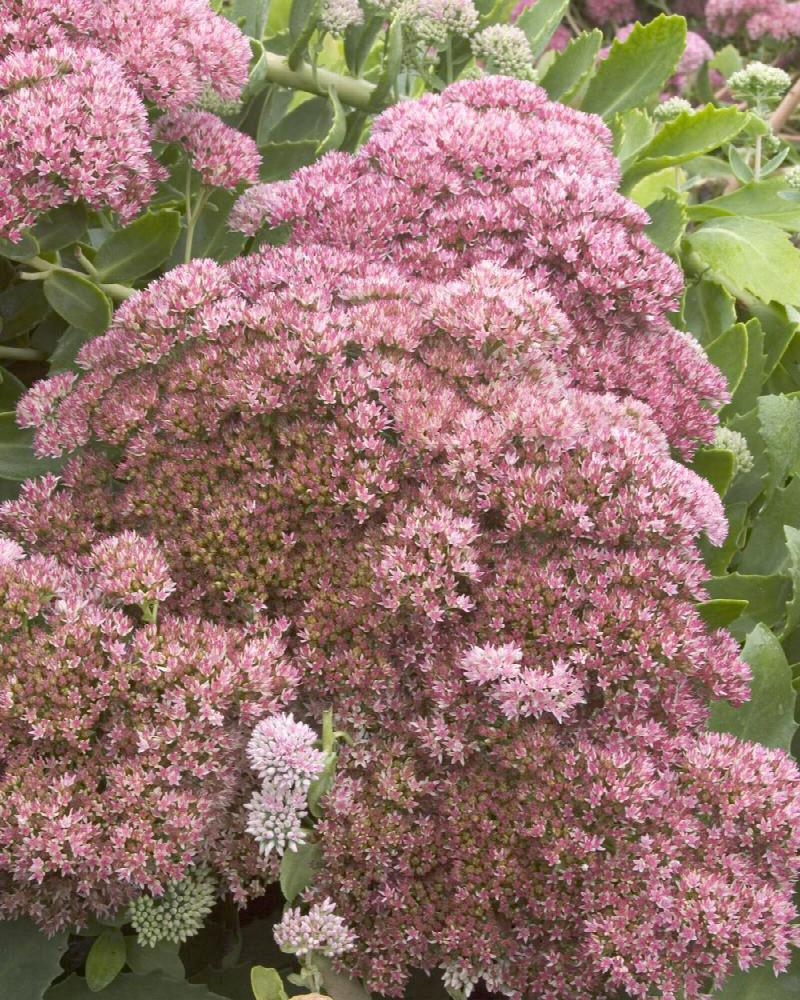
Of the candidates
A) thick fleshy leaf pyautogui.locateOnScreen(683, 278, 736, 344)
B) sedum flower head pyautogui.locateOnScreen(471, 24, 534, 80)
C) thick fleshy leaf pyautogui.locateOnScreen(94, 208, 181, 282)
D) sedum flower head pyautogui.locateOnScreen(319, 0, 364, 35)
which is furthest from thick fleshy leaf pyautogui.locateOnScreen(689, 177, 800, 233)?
thick fleshy leaf pyautogui.locateOnScreen(94, 208, 181, 282)

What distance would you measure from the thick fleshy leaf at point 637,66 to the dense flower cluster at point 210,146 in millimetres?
721

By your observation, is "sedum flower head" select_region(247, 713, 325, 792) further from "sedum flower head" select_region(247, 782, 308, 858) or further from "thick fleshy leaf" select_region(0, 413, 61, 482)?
"thick fleshy leaf" select_region(0, 413, 61, 482)

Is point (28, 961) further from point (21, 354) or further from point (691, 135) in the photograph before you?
point (691, 135)

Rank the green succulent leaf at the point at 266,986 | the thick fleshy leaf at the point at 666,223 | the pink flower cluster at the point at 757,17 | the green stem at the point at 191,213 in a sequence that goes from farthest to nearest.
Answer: the pink flower cluster at the point at 757,17 → the thick fleshy leaf at the point at 666,223 → the green stem at the point at 191,213 → the green succulent leaf at the point at 266,986

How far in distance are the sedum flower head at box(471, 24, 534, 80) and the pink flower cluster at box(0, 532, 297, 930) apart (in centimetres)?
103

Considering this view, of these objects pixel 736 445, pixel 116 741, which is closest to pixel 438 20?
pixel 736 445

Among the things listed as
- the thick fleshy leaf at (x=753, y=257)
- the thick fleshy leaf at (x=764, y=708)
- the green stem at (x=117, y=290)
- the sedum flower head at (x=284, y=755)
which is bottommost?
the thick fleshy leaf at (x=764, y=708)

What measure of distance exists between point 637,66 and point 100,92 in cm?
95

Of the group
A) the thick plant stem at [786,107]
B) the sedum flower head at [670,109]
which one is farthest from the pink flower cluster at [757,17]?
the sedum flower head at [670,109]

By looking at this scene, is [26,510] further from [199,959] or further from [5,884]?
[199,959]

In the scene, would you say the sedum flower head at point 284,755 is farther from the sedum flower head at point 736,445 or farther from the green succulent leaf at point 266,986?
the sedum flower head at point 736,445

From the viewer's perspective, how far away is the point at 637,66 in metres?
1.80

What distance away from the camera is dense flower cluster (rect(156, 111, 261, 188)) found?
4.33ft

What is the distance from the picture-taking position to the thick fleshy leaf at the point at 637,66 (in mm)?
1780
